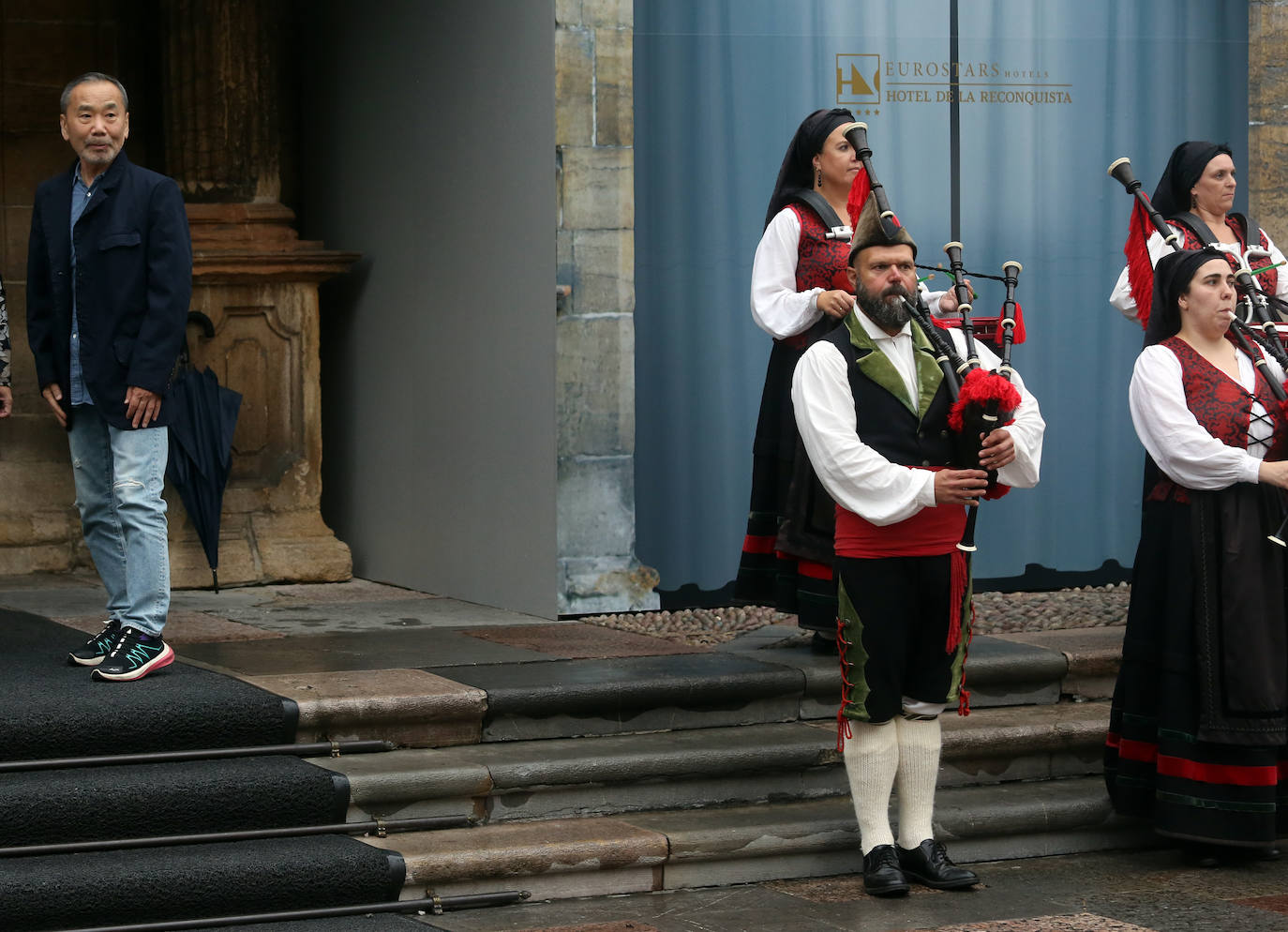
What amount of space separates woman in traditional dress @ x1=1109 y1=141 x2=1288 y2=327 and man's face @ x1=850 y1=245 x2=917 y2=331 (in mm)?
1678

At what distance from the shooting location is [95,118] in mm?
5574

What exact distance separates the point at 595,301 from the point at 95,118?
2296mm

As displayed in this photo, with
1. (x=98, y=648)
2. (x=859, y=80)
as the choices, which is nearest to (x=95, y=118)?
(x=98, y=648)

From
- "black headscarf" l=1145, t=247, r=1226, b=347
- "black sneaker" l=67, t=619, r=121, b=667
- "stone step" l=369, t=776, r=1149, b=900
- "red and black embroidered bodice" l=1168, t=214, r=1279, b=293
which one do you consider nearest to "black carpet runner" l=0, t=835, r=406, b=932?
"stone step" l=369, t=776, r=1149, b=900

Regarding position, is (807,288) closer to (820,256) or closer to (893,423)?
(820,256)

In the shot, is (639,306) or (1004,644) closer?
(1004,644)

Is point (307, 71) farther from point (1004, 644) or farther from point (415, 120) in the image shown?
point (1004, 644)

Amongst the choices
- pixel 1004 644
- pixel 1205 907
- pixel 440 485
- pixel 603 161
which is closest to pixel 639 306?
pixel 603 161

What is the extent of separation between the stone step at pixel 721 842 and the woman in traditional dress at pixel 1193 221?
5.85 feet

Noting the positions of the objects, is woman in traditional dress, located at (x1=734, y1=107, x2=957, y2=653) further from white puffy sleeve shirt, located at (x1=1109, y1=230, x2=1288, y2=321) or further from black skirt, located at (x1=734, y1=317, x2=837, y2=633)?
white puffy sleeve shirt, located at (x1=1109, y1=230, x2=1288, y2=321)

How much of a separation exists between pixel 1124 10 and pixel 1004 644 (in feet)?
10.9

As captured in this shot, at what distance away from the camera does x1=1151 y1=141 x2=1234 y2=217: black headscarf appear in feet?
21.1

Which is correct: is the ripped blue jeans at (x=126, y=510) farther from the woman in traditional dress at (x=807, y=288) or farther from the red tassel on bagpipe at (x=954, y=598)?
the red tassel on bagpipe at (x=954, y=598)

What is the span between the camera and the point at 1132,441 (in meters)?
8.52
